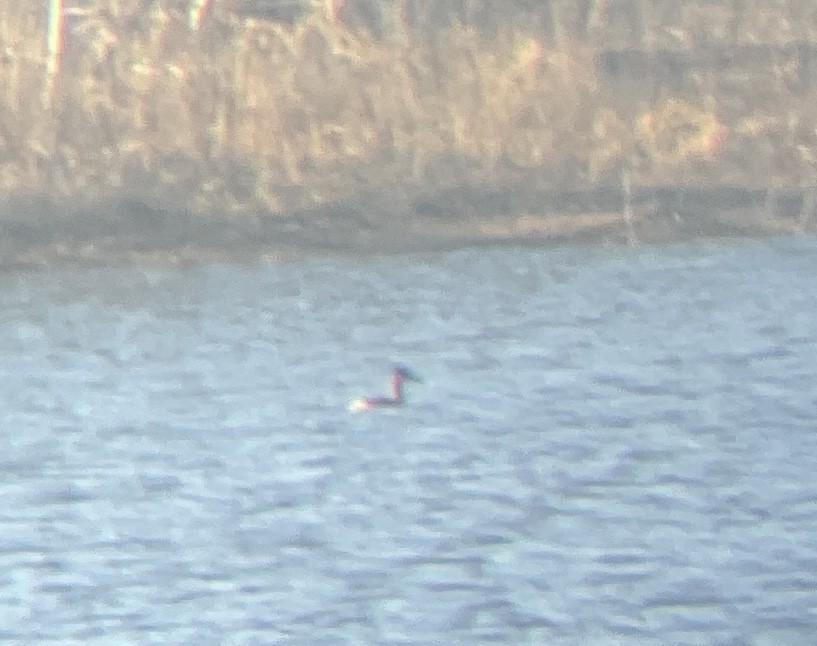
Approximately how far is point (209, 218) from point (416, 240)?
1752mm

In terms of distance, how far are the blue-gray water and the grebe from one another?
12 centimetres

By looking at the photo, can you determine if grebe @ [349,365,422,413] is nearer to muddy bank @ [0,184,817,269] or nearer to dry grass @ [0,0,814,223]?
muddy bank @ [0,184,817,269]

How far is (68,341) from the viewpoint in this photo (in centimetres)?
1802

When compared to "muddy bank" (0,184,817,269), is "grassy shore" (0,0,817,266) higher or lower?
higher

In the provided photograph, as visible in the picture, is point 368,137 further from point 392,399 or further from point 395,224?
point 392,399

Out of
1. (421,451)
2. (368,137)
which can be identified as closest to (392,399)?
(421,451)

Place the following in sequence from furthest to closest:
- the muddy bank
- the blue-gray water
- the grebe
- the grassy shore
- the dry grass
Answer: the dry grass
the grassy shore
the muddy bank
the grebe
the blue-gray water

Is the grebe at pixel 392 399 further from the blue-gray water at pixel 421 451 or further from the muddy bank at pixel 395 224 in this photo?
the muddy bank at pixel 395 224

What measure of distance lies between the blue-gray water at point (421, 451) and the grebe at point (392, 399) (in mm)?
119

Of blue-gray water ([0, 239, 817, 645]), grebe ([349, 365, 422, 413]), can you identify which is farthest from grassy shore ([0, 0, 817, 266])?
grebe ([349, 365, 422, 413])

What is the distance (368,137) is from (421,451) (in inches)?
322

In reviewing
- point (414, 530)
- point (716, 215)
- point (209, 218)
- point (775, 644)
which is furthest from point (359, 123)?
point (775, 644)

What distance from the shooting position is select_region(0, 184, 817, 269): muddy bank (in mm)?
20656

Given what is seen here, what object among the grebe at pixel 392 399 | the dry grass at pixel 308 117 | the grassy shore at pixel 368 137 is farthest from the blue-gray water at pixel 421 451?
the dry grass at pixel 308 117
